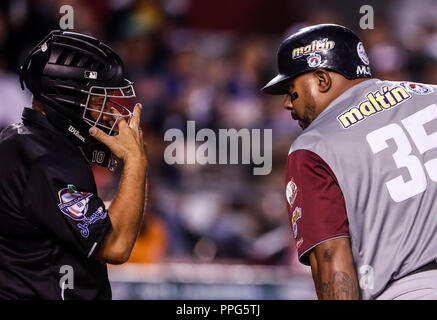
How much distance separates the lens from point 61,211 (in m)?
3.43

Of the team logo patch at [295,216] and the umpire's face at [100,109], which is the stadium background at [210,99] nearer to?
the umpire's face at [100,109]

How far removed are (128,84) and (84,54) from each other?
11.3 inches

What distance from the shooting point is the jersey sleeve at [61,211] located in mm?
3434

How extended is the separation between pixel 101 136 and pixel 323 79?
3.81ft

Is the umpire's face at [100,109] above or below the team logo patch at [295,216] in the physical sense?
above

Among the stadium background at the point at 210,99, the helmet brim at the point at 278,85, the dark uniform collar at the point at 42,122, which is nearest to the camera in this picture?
the dark uniform collar at the point at 42,122

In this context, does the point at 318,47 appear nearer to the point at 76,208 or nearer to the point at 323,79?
the point at 323,79

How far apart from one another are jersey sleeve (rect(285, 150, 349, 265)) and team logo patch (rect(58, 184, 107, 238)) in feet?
3.02

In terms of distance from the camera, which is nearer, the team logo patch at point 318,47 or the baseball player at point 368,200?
the baseball player at point 368,200

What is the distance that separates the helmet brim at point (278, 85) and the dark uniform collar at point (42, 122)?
1096 mm

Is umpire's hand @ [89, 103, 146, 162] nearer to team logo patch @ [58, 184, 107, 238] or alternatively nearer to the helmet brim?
team logo patch @ [58, 184, 107, 238]

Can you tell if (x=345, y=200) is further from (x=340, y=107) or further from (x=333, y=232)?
(x=340, y=107)

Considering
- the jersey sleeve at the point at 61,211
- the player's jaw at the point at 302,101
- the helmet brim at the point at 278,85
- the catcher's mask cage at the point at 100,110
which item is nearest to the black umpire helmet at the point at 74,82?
the catcher's mask cage at the point at 100,110
